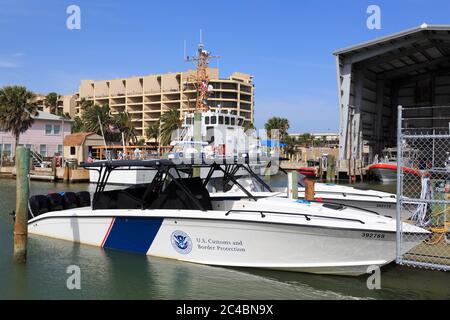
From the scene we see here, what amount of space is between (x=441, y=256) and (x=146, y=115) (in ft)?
291

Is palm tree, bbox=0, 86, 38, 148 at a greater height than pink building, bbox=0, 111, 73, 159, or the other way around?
palm tree, bbox=0, 86, 38, 148

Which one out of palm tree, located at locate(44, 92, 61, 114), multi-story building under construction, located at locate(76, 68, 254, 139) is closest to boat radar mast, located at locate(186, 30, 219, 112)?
multi-story building under construction, located at locate(76, 68, 254, 139)

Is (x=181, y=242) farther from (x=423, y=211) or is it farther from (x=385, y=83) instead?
(x=385, y=83)

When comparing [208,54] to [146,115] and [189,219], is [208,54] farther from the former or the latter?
[146,115]

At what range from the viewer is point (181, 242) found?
351 inches

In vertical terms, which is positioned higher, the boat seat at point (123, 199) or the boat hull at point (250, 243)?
the boat seat at point (123, 199)

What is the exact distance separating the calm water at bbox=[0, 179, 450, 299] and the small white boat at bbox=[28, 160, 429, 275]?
220mm

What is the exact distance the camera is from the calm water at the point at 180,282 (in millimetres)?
7680

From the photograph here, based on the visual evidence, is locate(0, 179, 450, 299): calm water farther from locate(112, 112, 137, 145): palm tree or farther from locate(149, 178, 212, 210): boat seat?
locate(112, 112, 137, 145): palm tree

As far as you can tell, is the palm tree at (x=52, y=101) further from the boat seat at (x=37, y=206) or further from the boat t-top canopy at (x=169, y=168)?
the boat t-top canopy at (x=169, y=168)

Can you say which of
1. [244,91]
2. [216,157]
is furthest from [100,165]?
[244,91]

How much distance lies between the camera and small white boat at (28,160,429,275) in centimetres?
792

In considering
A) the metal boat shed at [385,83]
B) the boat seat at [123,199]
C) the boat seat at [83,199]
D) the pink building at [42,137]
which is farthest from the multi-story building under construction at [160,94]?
the boat seat at [123,199]

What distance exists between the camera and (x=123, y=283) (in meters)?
8.23
